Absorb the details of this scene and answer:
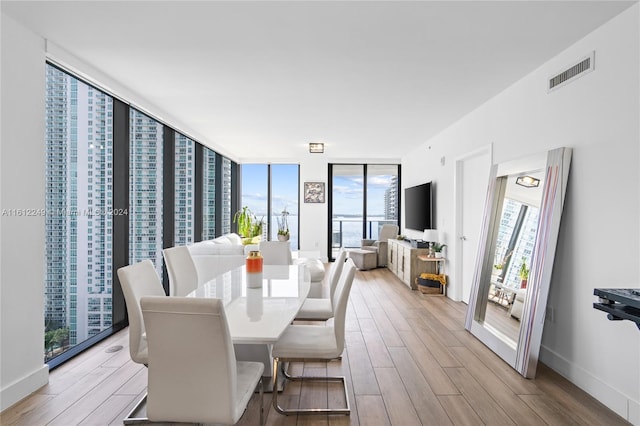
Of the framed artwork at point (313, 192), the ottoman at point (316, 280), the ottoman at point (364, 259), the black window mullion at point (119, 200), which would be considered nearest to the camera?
the black window mullion at point (119, 200)

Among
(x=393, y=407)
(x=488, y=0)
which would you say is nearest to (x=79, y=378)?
(x=393, y=407)

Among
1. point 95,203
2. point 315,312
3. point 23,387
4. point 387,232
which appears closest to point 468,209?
point 315,312

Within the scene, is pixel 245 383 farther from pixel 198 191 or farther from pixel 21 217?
pixel 198 191

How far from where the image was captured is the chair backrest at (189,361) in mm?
1451

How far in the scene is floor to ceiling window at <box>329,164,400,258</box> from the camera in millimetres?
8977

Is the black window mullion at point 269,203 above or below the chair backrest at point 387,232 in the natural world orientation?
above

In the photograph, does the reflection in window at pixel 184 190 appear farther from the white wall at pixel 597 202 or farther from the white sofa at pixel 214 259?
the white wall at pixel 597 202

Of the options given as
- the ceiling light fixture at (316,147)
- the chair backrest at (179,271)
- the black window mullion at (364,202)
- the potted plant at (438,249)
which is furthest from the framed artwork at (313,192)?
the chair backrest at (179,271)

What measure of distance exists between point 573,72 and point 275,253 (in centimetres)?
331

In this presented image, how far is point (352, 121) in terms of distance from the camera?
5.17m

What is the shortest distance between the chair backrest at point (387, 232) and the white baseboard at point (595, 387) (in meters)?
5.43

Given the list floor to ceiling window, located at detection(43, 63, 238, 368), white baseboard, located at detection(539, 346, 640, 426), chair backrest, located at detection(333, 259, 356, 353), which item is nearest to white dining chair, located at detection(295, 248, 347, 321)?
chair backrest, located at detection(333, 259, 356, 353)

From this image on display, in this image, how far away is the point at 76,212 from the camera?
3.34m

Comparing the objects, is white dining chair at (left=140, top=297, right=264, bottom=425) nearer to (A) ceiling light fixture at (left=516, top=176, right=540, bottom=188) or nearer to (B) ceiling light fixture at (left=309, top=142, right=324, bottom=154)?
(A) ceiling light fixture at (left=516, top=176, right=540, bottom=188)
